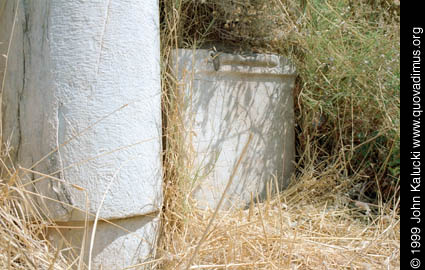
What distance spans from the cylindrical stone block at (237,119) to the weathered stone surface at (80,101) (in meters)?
0.43

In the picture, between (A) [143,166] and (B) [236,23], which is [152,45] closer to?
(A) [143,166]

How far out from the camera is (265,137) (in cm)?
228

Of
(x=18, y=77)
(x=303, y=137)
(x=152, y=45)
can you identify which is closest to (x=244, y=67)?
(x=303, y=137)

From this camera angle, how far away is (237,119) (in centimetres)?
218

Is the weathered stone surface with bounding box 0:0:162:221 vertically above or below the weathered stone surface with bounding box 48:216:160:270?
above

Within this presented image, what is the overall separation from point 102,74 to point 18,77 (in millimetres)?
283

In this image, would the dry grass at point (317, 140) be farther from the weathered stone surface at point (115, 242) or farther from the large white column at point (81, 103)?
the large white column at point (81, 103)

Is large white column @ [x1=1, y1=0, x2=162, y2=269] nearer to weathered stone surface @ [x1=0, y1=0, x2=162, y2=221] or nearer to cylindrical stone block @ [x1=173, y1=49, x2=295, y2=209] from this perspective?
weathered stone surface @ [x1=0, y1=0, x2=162, y2=221]

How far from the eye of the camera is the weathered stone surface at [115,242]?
142cm

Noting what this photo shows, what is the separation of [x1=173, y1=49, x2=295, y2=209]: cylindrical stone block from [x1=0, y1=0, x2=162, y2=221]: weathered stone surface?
1.41 feet

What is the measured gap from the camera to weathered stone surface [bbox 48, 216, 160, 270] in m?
1.42

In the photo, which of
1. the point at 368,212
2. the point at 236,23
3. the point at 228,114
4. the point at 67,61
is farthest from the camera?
the point at 236,23

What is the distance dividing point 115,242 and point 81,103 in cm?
46

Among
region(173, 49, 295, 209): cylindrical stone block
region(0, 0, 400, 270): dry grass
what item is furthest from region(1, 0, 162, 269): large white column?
region(173, 49, 295, 209): cylindrical stone block
